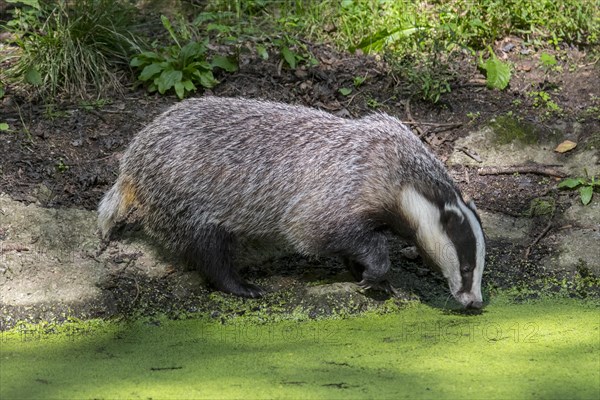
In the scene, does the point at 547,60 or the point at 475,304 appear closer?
the point at 475,304

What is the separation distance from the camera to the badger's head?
5504mm

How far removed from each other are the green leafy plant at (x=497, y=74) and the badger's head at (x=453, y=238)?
2.44 meters

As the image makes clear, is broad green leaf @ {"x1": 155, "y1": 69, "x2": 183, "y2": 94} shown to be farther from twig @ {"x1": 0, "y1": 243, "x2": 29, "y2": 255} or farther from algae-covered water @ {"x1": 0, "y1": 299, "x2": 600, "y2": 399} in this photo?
algae-covered water @ {"x1": 0, "y1": 299, "x2": 600, "y2": 399}

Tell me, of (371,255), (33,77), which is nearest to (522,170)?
(371,255)

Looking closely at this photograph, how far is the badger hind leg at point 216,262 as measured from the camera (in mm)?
5949

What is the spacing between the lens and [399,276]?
6266 millimetres

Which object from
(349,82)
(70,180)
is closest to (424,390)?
(70,180)

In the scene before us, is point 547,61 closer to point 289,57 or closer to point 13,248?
point 289,57

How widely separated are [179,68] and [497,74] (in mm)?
2662

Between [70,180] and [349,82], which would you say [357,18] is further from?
[70,180]

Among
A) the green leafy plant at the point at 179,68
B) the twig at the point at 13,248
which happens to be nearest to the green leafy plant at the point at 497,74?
the green leafy plant at the point at 179,68

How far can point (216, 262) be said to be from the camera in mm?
5973

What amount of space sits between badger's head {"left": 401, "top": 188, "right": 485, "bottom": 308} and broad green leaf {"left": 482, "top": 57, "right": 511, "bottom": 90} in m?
2.44

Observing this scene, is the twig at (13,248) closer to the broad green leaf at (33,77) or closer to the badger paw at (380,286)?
the broad green leaf at (33,77)
